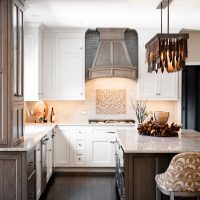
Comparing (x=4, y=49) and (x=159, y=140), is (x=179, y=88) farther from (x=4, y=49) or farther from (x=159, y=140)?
(x=4, y=49)

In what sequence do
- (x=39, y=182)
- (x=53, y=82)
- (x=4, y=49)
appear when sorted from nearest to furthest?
(x=4, y=49) → (x=39, y=182) → (x=53, y=82)

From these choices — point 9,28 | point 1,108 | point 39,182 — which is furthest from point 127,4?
point 39,182

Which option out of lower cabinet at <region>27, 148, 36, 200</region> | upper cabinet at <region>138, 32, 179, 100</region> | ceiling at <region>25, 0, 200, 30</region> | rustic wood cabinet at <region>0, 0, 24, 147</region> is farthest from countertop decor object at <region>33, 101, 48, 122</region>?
→ rustic wood cabinet at <region>0, 0, 24, 147</region>

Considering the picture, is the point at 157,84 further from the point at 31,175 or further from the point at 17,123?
the point at 31,175

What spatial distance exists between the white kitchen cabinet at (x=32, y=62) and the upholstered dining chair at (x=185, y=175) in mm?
3942

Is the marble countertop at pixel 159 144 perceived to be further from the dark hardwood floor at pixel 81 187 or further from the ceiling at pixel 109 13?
the ceiling at pixel 109 13

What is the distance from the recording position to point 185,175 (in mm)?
3412

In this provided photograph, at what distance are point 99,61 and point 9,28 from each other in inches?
128

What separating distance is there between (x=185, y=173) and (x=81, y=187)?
286cm

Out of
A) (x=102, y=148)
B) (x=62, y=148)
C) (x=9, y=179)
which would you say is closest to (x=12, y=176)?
(x=9, y=179)

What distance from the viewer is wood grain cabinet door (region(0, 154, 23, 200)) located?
4.13 metres

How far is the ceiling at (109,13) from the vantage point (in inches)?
207

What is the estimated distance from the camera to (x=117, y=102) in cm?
763

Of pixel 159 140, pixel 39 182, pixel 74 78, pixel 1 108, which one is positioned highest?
pixel 74 78
